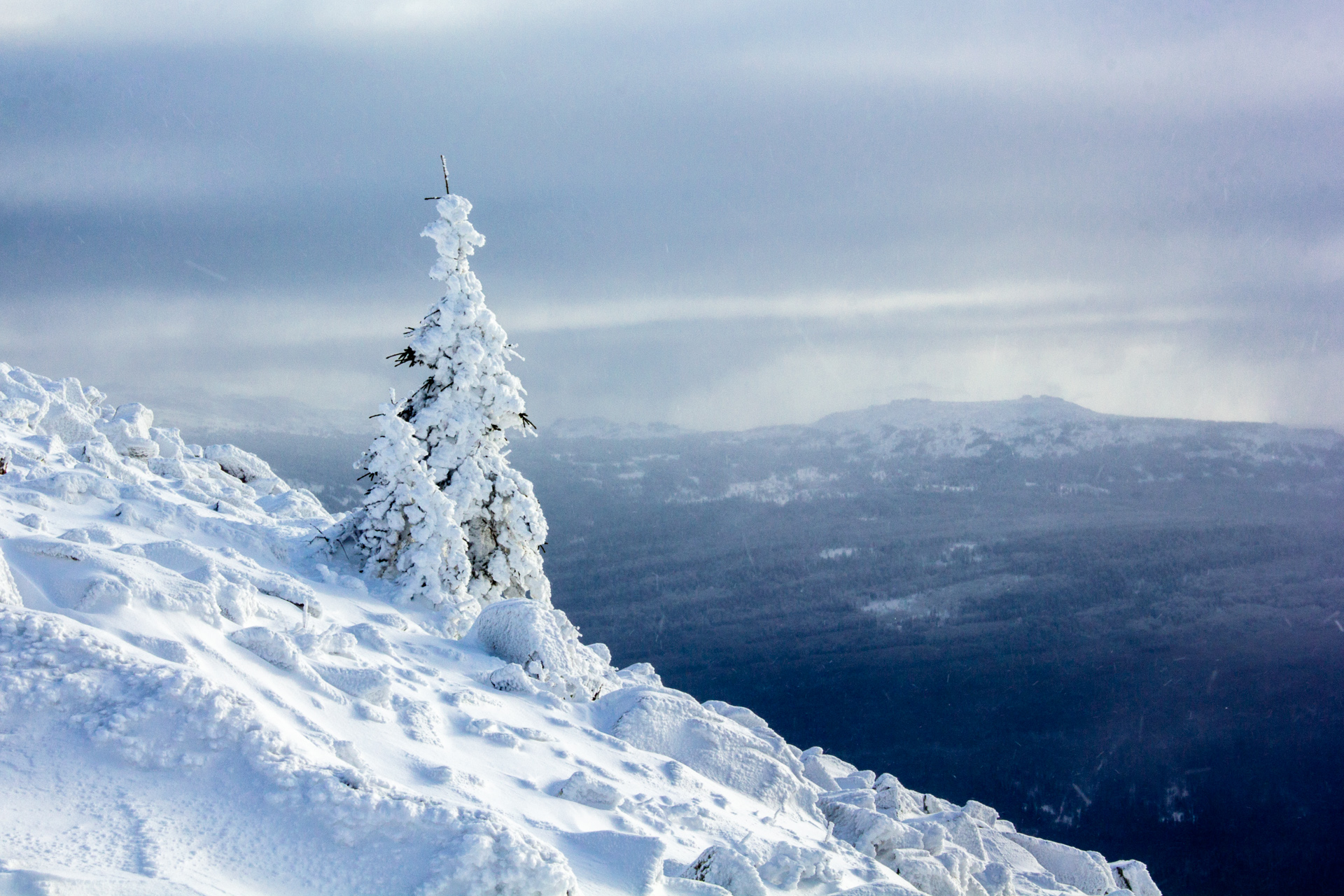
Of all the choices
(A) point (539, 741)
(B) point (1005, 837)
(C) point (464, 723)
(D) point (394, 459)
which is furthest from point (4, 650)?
(B) point (1005, 837)

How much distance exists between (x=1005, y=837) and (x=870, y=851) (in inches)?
365

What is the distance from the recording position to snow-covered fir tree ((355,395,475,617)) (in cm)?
1859

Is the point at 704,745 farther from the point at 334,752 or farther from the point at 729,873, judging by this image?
the point at 334,752

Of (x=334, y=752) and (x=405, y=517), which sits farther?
(x=405, y=517)

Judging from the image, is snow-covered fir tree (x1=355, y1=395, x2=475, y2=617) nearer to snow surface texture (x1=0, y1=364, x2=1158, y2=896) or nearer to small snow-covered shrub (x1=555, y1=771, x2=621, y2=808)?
snow surface texture (x1=0, y1=364, x2=1158, y2=896)

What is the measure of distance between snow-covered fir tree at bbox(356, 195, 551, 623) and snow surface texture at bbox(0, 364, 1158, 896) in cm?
330

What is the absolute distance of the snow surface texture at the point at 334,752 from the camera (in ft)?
21.9

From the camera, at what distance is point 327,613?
1464 centimetres

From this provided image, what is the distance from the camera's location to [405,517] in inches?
749

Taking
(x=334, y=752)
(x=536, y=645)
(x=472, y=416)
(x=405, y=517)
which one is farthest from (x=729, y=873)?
(x=472, y=416)

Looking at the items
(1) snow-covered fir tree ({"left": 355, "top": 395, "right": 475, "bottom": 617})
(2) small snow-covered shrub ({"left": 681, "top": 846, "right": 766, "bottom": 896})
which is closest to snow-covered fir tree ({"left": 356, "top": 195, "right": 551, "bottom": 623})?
(1) snow-covered fir tree ({"left": 355, "top": 395, "right": 475, "bottom": 617})

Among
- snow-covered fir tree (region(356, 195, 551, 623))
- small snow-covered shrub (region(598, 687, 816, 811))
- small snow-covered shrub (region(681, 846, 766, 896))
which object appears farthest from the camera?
snow-covered fir tree (region(356, 195, 551, 623))

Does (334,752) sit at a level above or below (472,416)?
below

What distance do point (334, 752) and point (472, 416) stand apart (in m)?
12.9
